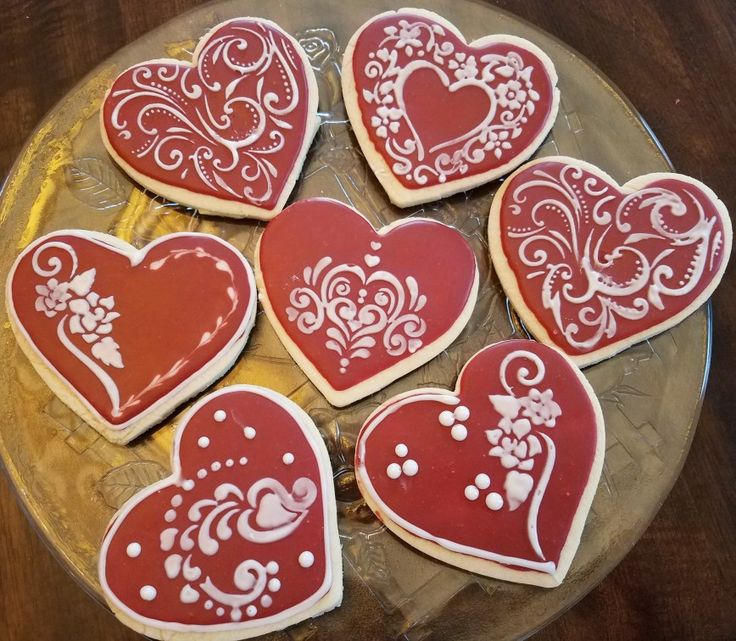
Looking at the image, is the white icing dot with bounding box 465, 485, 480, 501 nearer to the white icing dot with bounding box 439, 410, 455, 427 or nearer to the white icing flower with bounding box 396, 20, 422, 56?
the white icing dot with bounding box 439, 410, 455, 427

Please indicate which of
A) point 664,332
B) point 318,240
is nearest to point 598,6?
point 664,332

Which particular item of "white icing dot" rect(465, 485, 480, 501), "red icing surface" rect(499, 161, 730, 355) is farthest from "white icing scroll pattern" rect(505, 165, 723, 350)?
"white icing dot" rect(465, 485, 480, 501)

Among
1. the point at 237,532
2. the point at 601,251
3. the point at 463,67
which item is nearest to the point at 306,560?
the point at 237,532

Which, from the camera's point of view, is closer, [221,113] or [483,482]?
[483,482]

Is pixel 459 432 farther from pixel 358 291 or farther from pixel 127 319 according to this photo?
pixel 127 319

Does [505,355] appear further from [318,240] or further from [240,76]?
[240,76]
